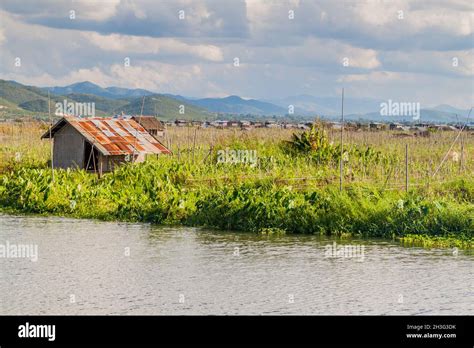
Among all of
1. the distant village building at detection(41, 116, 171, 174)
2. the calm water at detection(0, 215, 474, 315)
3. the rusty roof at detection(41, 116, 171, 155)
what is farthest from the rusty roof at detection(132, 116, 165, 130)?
the calm water at detection(0, 215, 474, 315)

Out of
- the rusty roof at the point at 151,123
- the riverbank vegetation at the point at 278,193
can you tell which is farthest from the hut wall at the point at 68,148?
the rusty roof at the point at 151,123

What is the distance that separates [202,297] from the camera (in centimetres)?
A: 1049

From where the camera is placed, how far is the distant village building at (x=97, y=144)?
829 inches

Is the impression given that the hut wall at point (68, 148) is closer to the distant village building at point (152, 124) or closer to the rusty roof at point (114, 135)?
the rusty roof at point (114, 135)

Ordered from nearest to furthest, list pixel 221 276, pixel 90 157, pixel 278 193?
pixel 221 276
pixel 278 193
pixel 90 157

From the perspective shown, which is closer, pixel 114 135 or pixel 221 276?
pixel 221 276

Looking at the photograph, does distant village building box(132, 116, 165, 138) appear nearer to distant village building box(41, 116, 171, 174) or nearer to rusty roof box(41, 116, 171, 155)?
rusty roof box(41, 116, 171, 155)

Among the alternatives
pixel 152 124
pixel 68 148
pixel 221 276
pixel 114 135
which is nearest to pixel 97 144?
pixel 114 135

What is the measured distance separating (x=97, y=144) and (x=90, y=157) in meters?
0.48

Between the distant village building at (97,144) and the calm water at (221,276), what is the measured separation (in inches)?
235

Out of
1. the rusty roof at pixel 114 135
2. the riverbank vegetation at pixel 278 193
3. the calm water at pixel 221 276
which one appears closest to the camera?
the calm water at pixel 221 276

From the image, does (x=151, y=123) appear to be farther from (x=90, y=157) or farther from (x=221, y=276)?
(x=221, y=276)

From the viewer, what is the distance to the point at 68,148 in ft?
71.5
